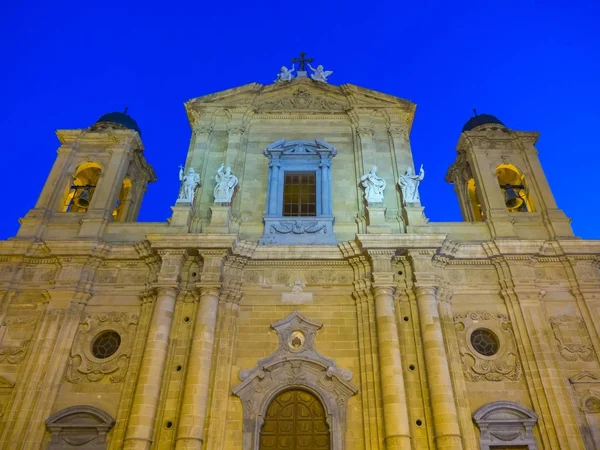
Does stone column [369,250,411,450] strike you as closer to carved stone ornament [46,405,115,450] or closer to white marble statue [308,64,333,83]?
carved stone ornament [46,405,115,450]

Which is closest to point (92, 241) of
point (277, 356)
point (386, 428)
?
Answer: point (277, 356)

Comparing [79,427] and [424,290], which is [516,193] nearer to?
[424,290]

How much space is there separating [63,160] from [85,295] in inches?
242

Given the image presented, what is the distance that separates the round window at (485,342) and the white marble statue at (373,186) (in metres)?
4.99

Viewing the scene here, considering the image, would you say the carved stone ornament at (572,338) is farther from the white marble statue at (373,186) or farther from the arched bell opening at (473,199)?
the white marble statue at (373,186)

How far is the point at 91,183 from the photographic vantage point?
60.7ft

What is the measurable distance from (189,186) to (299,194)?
3.77 metres

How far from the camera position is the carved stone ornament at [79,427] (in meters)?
11.6

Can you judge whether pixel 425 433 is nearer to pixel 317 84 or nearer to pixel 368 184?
pixel 368 184

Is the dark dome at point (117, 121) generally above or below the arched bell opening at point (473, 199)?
above

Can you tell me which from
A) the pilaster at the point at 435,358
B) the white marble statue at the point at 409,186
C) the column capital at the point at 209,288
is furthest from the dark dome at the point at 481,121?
the column capital at the point at 209,288

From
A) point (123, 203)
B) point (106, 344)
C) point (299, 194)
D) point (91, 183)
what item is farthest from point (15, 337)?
point (299, 194)

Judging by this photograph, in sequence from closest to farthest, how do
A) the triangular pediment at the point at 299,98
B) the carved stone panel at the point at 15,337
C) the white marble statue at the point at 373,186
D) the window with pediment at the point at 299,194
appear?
the carved stone panel at the point at 15,337 → the window with pediment at the point at 299,194 → the white marble statue at the point at 373,186 → the triangular pediment at the point at 299,98

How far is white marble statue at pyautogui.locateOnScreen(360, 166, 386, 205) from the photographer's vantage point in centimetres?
1539
